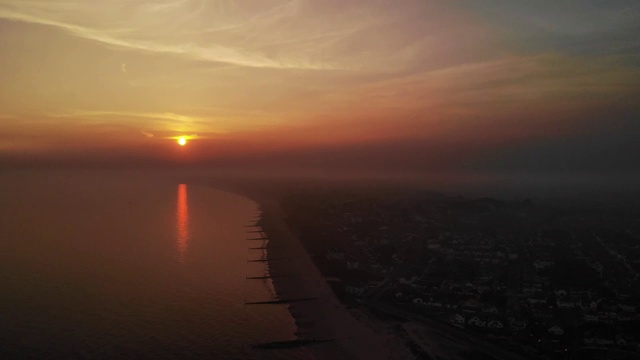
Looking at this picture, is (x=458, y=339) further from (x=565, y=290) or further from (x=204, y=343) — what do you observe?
(x=204, y=343)

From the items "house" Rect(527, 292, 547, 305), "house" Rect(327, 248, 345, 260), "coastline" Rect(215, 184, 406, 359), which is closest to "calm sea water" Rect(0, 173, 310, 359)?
"coastline" Rect(215, 184, 406, 359)

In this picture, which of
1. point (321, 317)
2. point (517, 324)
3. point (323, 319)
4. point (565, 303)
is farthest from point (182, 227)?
point (565, 303)

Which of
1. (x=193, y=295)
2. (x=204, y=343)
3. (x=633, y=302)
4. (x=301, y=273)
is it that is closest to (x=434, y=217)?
(x=301, y=273)

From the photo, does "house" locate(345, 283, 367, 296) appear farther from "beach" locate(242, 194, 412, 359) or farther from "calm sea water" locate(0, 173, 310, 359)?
"calm sea water" locate(0, 173, 310, 359)

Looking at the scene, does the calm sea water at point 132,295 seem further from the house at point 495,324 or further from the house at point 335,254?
the house at point 495,324

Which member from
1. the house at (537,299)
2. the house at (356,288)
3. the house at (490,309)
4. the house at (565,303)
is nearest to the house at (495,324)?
the house at (490,309)
